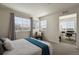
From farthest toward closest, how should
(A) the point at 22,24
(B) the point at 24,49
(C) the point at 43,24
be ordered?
(C) the point at 43,24
(A) the point at 22,24
(B) the point at 24,49

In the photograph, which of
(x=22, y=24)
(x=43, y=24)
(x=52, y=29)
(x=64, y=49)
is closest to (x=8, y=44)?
(x=22, y=24)

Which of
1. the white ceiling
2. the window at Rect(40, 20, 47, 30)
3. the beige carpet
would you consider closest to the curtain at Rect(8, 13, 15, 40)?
the white ceiling

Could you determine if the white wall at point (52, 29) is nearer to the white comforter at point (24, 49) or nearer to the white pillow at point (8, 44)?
the white comforter at point (24, 49)

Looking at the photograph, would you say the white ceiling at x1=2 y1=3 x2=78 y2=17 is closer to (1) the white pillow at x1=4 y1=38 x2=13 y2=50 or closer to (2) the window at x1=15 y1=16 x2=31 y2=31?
(2) the window at x1=15 y1=16 x2=31 y2=31

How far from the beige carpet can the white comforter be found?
0.13 meters

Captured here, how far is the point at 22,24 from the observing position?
1828 millimetres

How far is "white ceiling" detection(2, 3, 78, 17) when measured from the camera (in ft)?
5.32

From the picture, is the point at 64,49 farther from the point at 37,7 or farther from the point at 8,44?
the point at 8,44

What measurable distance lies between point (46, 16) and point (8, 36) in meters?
0.94

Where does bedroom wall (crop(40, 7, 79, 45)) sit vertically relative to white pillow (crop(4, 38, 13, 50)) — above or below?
above

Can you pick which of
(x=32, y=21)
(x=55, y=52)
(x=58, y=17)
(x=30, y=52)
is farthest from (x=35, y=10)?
(x=55, y=52)

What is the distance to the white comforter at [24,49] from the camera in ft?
5.17

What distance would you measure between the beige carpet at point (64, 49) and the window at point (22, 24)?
28.4 inches

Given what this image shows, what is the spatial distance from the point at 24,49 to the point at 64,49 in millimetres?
880
